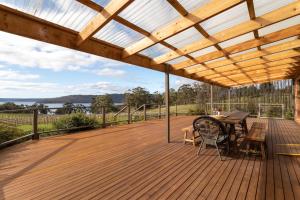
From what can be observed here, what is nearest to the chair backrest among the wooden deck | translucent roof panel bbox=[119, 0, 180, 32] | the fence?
the wooden deck

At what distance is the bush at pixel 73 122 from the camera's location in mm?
6918

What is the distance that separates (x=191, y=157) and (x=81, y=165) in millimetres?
2146

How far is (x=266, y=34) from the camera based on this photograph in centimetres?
421

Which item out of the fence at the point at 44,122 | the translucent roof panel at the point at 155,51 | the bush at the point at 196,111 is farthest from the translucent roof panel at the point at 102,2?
the bush at the point at 196,111

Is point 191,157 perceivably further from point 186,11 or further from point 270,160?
point 186,11

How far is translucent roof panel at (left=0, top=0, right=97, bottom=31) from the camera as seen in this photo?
2445 mm

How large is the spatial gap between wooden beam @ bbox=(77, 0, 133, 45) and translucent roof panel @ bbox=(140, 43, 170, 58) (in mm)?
1794

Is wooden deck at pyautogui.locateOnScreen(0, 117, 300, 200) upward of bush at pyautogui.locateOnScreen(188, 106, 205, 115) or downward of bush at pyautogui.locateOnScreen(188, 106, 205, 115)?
downward

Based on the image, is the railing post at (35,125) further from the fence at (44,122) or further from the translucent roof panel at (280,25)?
the translucent roof panel at (280,25)

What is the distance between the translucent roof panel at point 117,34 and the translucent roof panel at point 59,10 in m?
0.43

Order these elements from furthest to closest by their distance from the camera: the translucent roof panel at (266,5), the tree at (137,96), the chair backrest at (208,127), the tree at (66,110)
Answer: the tree at (137,96) → the tree at (66,110) → the chair backrest at (208,127) → the translucent roof panel at (266,5)

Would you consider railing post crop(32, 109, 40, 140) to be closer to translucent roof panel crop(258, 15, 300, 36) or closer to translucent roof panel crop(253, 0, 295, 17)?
translucent roof panel crop(253, 0, 295, 17)

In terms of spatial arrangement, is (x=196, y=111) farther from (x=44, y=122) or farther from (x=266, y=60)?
(x=44, y=122)

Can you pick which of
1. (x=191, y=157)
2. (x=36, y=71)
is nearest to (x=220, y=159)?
(x=191, y=157)
